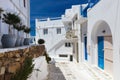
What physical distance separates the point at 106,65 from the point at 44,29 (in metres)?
26.8

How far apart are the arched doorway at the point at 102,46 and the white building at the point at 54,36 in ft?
63.7

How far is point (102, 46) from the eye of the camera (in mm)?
13172

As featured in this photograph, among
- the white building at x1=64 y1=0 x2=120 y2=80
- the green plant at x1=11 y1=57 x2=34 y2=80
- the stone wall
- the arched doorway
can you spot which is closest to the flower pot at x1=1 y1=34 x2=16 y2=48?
the stone wall

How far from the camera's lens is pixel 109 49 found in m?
11.5

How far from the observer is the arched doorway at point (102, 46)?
11.4 meters

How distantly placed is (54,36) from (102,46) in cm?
2385

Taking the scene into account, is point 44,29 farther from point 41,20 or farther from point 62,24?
point 62,24

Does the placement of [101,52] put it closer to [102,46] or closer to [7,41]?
[102,46]

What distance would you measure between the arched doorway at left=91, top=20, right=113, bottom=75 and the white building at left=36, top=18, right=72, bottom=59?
19.4 metres

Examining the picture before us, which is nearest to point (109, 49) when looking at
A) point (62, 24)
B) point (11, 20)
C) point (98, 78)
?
point (98, 78)

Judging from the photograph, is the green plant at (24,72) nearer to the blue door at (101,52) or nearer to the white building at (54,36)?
the blue door at (101,52)

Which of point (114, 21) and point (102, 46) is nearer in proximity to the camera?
point (114, 21)

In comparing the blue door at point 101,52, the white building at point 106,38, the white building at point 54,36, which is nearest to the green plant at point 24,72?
the white building at point 106,38

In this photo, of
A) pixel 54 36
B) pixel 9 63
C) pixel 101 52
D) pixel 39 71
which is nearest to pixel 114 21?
pixel 39 71
